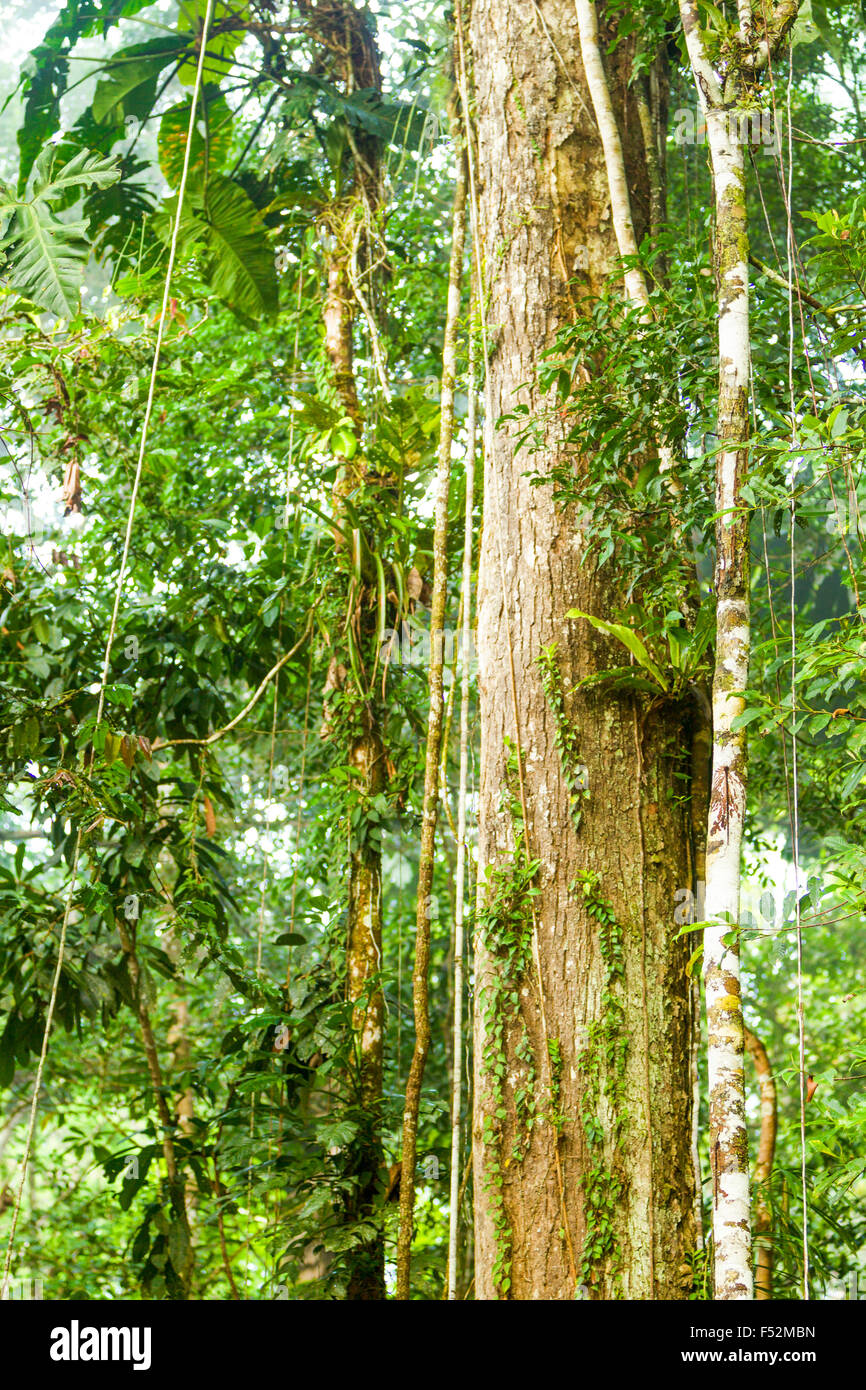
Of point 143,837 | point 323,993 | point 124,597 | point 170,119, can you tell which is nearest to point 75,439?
point 124,597

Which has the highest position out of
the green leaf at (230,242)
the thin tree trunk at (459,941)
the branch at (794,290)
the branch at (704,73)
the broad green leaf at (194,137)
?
the broad green leaf at (194,137)

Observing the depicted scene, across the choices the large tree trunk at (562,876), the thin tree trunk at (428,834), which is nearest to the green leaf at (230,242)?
the thin tree trunk at (428,834)

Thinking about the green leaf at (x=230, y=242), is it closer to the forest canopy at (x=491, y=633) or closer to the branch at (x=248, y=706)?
the forest canopy at (x=491, y=633)

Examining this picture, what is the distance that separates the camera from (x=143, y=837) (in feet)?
10.2

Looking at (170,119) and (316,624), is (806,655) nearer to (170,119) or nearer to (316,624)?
(316,624)

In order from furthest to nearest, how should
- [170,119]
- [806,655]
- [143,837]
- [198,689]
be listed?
1. [170,119]
2. [198,689]
3. [143,837]
4. [806,655]

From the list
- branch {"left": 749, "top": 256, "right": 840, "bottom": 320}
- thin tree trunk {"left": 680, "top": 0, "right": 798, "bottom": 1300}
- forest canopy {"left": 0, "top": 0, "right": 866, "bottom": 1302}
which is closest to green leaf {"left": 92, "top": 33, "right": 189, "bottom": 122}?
forest canopy {"left": 0, "top": 0, "right": 866, "bottom": 1302}

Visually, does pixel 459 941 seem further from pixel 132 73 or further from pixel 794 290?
pixel 132 73

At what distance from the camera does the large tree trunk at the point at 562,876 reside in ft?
6.47

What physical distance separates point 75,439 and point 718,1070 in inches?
83.7

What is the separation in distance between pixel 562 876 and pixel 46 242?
1.97 meters

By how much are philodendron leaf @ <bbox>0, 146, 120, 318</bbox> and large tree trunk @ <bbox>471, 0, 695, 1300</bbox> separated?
1023mm

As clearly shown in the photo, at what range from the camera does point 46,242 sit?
2725 millimetres

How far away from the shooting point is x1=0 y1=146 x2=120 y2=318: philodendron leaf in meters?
2.71
